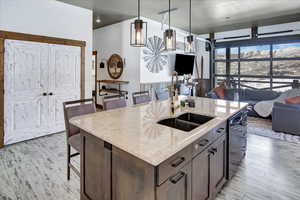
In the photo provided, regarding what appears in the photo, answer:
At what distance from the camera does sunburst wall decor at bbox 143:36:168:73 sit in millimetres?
5762

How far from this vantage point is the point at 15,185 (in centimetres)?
A: 232

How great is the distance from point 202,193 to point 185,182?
41 centimetres

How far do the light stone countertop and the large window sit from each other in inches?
218

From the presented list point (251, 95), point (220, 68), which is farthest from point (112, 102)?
point (220, 68)

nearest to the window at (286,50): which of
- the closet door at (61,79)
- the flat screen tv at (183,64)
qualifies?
the flat screen tv at (183,64)

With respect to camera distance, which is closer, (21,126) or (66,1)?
(21,126)

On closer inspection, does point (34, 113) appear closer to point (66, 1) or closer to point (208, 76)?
point (66, 1)

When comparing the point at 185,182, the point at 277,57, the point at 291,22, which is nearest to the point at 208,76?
the point at 277,57

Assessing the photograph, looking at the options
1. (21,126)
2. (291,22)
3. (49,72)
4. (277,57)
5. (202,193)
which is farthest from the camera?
(277,57)

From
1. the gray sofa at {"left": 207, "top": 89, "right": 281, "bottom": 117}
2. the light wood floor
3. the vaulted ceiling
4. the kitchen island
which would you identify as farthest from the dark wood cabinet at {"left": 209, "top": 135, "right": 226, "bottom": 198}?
the gray sofa at {"left": 207, "top": 89, "right": 281, "bottom": 117}

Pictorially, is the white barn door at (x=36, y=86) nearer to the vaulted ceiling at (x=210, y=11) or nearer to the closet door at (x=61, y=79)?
the closet door at (x=61, y=79)

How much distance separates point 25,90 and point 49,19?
1579 mm

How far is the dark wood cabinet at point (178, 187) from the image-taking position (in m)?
1.19

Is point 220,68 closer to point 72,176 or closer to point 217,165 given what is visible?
point 217,165
